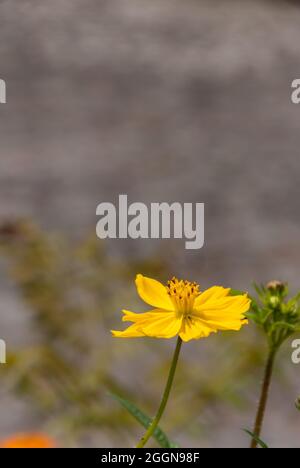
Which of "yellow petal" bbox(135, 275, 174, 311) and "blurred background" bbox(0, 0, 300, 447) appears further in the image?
"blurred background" bbox(0, 0, 300, 447)

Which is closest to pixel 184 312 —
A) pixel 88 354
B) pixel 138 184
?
pixel 88 354

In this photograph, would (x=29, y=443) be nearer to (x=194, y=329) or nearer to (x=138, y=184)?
(x=194, y=329)

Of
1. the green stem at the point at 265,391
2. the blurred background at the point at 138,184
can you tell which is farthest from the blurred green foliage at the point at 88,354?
the green stem at the point at 265,391

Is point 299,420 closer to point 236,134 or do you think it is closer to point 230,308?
point 236,134

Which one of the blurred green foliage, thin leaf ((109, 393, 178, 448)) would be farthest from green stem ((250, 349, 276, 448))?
the blurred green foliage

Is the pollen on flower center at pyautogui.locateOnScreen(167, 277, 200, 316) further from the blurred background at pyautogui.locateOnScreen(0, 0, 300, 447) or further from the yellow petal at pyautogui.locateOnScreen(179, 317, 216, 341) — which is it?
the blurred background at pyautogui.locateOnScreen(0, 0, 300, 447)
